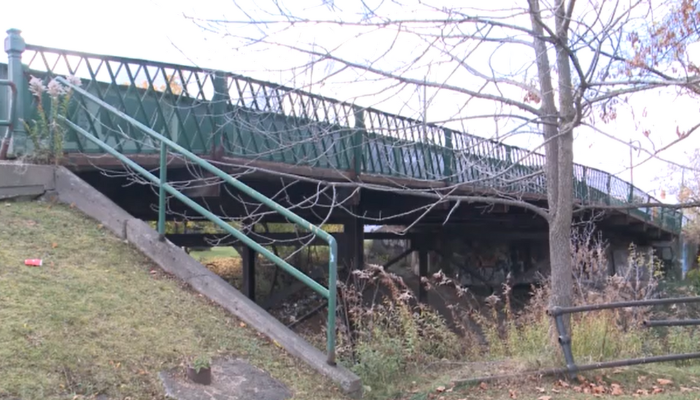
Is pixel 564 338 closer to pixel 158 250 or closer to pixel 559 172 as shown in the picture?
pixel 559 172

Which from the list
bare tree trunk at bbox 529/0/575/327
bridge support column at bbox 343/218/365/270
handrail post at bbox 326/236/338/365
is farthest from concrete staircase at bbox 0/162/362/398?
bridge support column at bbox 343/218/365/270

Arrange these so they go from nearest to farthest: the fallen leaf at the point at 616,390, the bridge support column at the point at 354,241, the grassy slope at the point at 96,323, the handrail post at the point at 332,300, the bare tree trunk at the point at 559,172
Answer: the grassy slope at the point at 96,323 < the handrail post at the point at 332,300 < the fallen leaf at the point at 616,390 < the bare tree trunk at the point at 559,172 < the bridge support column at the point at 354,241

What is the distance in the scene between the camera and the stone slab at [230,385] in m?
3.96

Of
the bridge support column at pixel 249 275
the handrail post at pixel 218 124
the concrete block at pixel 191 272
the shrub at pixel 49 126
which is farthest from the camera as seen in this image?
the bridge support column at pixel 249 275

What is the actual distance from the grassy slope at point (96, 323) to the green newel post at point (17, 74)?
4.25 feet

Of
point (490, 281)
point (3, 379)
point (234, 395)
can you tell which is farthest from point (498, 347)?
point (490, 281)

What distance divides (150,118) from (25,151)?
198cm

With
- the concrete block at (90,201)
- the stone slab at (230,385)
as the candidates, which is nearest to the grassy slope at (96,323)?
the stone slab at (230,385)

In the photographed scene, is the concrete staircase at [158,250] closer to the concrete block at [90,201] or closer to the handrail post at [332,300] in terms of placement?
the concrete block at [90,201]

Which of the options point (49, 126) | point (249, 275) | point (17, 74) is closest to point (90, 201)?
point (49, 126)

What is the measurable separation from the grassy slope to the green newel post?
129 cm

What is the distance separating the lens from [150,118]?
8672mm

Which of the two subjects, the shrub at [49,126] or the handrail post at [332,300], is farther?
the shrub at [49,126]

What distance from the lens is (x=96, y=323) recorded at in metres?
4.40
